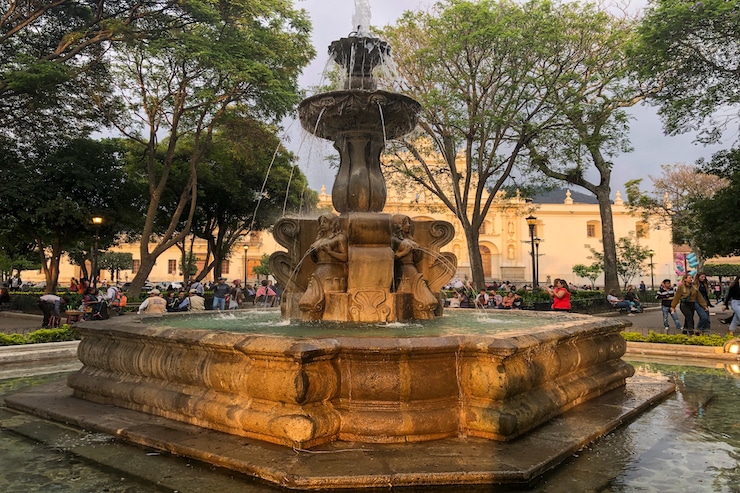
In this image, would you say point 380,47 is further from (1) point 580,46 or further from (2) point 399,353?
(1) point 580,46

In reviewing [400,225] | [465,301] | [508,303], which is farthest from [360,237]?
[465,301]

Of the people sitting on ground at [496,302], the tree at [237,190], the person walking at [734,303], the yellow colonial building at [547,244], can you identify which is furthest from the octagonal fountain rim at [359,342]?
the yellow colonial building at [547,244]

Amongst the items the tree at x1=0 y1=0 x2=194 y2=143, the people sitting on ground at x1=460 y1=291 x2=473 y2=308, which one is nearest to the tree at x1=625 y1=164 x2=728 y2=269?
the people sitting on ground at x1=460 y1=291 x2=473 y2=308

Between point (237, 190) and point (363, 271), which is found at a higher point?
point (237, 190)

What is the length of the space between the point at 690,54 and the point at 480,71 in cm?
631

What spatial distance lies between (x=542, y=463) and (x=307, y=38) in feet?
65.7

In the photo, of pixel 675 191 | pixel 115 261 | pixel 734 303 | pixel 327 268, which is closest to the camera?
pixel 327 268

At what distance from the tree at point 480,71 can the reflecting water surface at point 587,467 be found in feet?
46.8

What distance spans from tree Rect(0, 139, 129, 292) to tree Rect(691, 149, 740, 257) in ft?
69.7

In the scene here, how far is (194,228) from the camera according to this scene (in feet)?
100

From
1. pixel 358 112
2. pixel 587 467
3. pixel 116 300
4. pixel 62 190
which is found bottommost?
pixel 587 467

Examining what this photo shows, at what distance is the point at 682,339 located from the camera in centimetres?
1001

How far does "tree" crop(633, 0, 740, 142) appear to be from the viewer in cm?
1435

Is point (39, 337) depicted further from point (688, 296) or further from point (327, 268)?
point (688, 296)
